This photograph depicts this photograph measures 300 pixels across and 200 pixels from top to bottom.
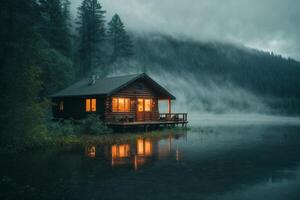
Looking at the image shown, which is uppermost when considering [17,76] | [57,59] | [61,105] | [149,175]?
[57,59]

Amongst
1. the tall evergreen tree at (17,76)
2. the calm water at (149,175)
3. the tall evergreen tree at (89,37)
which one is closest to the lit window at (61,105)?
the tall evergreen tree at (17,76)

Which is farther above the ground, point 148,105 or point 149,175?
point 148,105

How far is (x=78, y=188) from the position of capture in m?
10.1

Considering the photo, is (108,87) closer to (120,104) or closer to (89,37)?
(120,104)

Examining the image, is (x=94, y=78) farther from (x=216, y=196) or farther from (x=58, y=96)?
(x=216, y=196)

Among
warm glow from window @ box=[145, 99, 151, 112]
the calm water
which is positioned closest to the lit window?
warm glow from window @ box=[145, 99, 151, 112]

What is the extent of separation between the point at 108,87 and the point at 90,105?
11.7 ft

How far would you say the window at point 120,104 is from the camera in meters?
33.8

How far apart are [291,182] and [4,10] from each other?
18.0 meters

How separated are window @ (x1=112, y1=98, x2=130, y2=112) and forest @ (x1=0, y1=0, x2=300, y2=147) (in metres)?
7.24

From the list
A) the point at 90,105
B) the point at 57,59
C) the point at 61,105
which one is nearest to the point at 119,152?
the point at 90,105

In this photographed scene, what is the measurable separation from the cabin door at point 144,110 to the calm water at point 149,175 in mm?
17687

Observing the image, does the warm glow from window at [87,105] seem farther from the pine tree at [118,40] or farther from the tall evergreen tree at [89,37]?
the pine tree at [118,40]

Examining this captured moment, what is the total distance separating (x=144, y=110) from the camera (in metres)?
36.5
